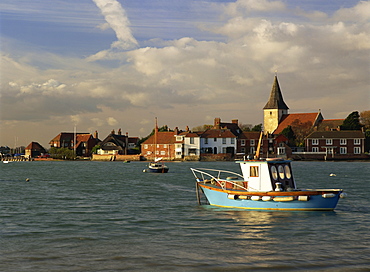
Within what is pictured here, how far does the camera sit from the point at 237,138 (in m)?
131

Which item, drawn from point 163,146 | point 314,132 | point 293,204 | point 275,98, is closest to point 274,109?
point 275,98

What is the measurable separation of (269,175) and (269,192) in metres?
1.17

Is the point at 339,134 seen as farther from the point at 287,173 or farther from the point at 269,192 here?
the point at 269,192

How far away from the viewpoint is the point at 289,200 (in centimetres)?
2562

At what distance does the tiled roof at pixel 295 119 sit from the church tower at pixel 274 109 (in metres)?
2.78

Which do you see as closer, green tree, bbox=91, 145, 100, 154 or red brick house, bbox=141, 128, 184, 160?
red brick house, bbox=141, 128, 184, 160

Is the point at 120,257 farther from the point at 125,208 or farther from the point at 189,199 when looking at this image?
the point at 189,199

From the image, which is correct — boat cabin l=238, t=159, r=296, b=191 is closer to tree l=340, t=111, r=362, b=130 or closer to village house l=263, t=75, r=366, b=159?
village house l=263, t=75, r=366, b=159

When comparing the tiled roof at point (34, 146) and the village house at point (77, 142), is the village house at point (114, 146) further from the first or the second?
the tiled roof at point (34, 146)

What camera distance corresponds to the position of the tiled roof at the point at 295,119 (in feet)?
500

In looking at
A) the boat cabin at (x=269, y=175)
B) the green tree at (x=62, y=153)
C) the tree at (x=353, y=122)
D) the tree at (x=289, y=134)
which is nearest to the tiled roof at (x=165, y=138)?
the tree at (x=289, y=134)

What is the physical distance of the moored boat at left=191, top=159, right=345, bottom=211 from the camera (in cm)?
2567

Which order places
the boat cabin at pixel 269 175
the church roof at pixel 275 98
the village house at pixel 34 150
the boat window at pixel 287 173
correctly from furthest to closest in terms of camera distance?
the village house at pixel 34 150 < the church roof at pixel 275 98 < the boat window at pixel 287 173 < the boat cabin at pixel 269 175

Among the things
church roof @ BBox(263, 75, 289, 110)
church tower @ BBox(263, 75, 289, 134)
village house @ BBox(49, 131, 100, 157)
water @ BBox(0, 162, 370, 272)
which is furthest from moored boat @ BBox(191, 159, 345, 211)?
village house @ BBox(49, 131, 100, 157)
